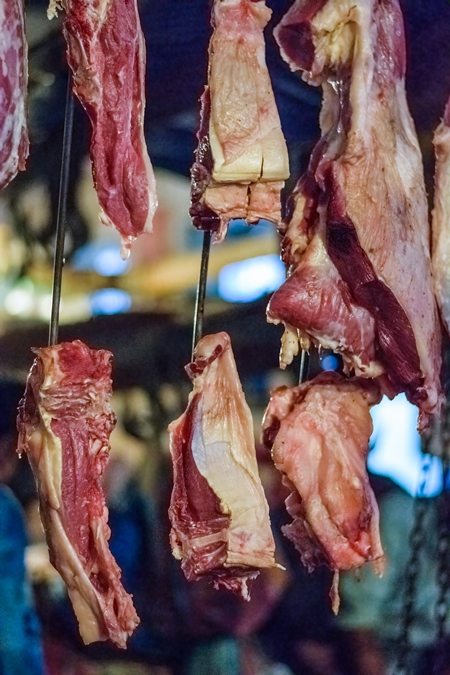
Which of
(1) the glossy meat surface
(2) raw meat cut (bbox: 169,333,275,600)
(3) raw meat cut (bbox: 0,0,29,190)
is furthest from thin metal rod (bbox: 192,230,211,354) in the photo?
(3) raw meat cut (bbox: 0,0,29,190)

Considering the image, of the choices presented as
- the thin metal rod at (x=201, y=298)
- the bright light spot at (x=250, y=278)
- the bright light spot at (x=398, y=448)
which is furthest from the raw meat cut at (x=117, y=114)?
the bright light spot at (x=398, y=448)

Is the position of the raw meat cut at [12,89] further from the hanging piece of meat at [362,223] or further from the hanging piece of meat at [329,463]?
the hanging piece of meat at [329,463]

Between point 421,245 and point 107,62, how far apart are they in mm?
680

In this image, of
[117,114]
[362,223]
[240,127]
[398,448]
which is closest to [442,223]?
[362,223]

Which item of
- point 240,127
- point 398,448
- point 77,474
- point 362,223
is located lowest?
point 398,448

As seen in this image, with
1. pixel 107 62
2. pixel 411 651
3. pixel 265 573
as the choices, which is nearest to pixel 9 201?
pixel 107 62

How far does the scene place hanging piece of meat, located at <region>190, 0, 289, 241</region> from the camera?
50.9 inches

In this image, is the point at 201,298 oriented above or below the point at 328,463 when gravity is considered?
above

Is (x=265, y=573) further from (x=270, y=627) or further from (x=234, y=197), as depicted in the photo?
(x=234, y=197)

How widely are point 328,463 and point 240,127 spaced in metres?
0.65

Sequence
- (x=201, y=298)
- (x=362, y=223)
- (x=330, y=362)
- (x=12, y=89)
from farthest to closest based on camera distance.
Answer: (x=330, y=362)
(x=201, y=298)
(x=12, y=89)
(x=362, y=223)

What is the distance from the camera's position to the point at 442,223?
56.2 inches

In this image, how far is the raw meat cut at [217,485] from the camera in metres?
1.35

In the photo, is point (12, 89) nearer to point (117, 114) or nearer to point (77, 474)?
point (117, 114)
